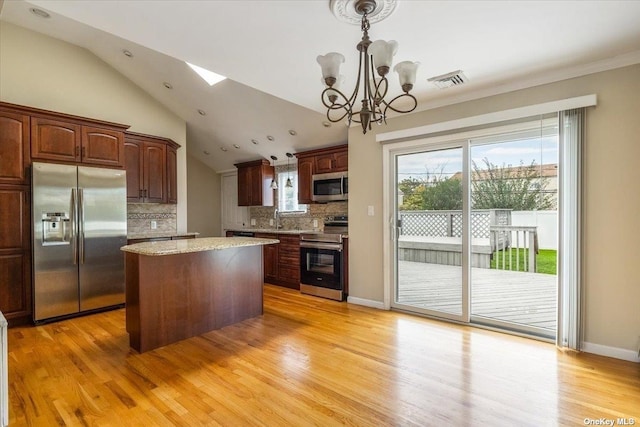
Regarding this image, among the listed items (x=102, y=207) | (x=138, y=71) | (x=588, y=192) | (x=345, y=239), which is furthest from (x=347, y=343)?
(x=138, y=71)

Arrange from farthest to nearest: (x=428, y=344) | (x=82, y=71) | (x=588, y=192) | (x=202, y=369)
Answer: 1. (x=82, y=71)
2. (x=428, y=344)
3. (x=588, y=192)
4. (x=202, y=369)

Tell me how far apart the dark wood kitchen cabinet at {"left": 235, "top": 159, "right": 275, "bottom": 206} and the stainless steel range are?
5.63 feet

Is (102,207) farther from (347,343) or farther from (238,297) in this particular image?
(347,343)

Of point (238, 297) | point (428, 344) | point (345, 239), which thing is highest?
point (345, 239)

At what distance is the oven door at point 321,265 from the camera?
443 cm

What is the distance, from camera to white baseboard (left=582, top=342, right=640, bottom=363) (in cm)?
256

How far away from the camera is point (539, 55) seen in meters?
2.53

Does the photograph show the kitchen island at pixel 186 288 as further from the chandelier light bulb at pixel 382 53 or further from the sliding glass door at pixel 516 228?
the sliding glass door at pixel 516 228

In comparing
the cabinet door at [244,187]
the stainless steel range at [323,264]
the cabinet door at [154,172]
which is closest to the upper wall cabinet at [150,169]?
the cabinet door at [154,172]

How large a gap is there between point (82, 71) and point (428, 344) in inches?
213

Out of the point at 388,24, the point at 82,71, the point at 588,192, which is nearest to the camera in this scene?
the point at 388,24

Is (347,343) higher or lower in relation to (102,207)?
lower

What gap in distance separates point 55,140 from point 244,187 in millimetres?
3225
